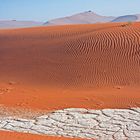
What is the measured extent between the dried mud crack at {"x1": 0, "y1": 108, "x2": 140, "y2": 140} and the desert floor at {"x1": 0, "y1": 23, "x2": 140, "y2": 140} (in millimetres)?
174

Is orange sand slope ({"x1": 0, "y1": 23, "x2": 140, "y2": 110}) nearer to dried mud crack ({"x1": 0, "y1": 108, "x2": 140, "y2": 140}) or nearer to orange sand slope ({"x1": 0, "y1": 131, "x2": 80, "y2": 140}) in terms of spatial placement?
dried mud crack ({"x1": 0, "y1": 108, "x2": 140, "y2": 140})

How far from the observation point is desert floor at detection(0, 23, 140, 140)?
35.7 feet

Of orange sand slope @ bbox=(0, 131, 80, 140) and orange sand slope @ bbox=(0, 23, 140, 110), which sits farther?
orange sand slope @ bbox=(0, 23, 140, 110)

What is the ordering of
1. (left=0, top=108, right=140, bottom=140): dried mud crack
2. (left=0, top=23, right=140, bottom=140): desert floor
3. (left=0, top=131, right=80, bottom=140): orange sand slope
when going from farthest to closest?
1. (left=0, top=23, right=140, bottom=140): desert floor
2. (left=0, top=108, right=140, bottom=140): dried mud crack
3. (left=0, top=131, right=80, bottom=140): orange sand slope

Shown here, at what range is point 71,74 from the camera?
15.2 metres

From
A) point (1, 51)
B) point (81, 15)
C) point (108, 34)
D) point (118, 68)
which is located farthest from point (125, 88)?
point (81, 15)

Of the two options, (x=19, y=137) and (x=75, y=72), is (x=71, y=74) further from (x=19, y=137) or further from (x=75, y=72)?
(x=19, y=137)

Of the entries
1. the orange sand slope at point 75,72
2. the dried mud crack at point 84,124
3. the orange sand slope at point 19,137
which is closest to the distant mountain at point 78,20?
the orange sand slope at point 75,72

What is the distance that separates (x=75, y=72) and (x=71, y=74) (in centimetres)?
19

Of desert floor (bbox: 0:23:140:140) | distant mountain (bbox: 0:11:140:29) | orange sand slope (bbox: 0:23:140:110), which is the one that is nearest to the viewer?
desert floor (bbox: 0:23:140:140)

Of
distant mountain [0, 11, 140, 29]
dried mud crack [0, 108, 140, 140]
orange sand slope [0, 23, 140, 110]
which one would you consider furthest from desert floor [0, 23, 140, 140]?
distant mountain [0, 11, 140, 29]

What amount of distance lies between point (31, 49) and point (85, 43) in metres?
3.41

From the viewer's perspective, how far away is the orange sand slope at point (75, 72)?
37.9ft

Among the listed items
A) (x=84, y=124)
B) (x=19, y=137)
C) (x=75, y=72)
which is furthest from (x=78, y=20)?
(x=19, y=137)
